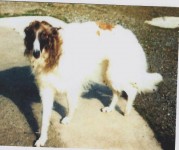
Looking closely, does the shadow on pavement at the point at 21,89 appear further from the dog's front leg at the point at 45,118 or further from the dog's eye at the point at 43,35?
the dog's eye at the point at 43,35

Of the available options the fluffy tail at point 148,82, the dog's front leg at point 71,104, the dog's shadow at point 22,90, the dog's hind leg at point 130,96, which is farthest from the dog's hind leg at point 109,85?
the dog's shadow at point 22,90

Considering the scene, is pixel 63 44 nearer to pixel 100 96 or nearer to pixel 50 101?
pixel 50 101

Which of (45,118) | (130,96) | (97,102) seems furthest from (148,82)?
(45,118)

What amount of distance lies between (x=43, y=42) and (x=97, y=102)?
3.90 ft

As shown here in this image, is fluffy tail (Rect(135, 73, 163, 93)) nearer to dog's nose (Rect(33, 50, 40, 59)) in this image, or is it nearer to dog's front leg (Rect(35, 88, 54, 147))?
dog's front leg (Rect(35, 88, 54, 147))

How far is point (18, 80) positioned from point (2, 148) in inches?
35.3

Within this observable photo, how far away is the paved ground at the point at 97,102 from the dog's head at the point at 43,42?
81 centimetres

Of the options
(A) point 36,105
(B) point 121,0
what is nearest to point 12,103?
(A) point 36,105

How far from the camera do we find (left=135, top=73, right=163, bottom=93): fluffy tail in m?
4.72

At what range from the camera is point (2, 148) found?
445 centimetres

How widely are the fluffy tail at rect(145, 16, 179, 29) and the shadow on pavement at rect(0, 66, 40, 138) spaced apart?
56.5 inches

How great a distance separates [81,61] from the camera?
435 cm

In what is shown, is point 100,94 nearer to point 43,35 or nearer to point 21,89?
point 21,89

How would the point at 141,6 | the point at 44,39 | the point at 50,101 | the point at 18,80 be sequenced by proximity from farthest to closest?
1. the point at 18,80
2. the point at 141,6
3. the point at 50,101
4. the point at 44,39
